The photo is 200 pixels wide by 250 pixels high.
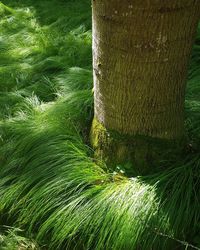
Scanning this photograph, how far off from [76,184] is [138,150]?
401 mm

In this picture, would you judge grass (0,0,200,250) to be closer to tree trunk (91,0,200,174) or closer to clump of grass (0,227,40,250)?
clump of grass (0,227,40,250)

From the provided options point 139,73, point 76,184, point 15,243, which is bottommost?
point 15,243

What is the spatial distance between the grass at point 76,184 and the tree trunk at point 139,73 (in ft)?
0.58

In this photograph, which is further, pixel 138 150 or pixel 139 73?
pixel 138 150

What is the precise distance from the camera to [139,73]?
6.52 ft

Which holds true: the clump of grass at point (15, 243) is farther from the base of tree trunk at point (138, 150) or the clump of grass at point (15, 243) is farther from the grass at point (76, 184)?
the base of tree trunk at point (138, 150)

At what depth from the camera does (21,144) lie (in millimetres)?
2633

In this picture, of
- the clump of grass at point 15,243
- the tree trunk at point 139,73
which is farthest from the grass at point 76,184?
the tree trunk at point 139,73

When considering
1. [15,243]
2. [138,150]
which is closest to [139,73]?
[138,150]

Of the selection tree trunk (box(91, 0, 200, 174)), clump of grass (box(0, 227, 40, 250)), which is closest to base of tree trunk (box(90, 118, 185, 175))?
tree trunk (box(91, 0, 200, 174))

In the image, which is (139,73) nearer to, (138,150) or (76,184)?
(138,150)

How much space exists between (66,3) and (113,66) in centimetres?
402

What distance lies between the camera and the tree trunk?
183 centimetres

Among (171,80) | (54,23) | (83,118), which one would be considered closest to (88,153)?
(83,118)
